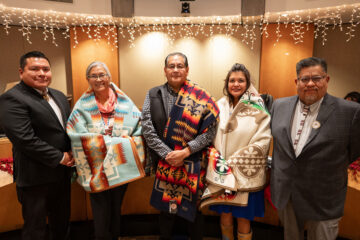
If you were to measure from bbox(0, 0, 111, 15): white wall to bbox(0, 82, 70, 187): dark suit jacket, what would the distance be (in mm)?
2694

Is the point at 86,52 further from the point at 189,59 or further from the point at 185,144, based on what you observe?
the point at 185,144

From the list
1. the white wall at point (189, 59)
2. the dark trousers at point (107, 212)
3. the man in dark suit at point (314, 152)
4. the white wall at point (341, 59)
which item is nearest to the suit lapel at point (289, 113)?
the man in dark suit at point (314, 152)

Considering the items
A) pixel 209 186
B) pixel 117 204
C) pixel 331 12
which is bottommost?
pixel 117 204

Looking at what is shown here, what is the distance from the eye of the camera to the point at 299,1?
3676mm

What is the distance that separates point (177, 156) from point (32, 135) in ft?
3.36

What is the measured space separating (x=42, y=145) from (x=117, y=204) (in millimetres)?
731

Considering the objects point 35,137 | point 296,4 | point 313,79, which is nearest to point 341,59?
point 296,4

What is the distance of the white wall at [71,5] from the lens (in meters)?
3.50

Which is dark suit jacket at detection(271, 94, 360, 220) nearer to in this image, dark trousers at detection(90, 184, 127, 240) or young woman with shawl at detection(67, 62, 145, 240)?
young woman with shawl at detection(67, 62, 145, 240)

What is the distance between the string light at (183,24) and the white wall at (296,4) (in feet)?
0.49

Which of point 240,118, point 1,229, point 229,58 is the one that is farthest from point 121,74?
point 240,118

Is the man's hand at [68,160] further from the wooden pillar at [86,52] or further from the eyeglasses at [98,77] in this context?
the wooden pillar at [86,52]

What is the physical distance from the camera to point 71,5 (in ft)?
12.4

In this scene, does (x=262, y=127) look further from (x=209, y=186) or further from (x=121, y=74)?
(x=121, y=74)
